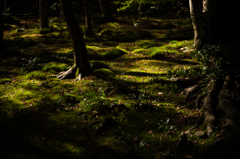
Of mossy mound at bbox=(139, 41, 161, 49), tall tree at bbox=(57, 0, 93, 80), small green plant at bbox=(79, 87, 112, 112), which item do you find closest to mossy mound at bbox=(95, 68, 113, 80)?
tall tree at bbox=(57, 0, 93, 80)

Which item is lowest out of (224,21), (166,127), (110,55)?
(166,127)

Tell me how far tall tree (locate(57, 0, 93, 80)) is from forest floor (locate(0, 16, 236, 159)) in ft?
1.80

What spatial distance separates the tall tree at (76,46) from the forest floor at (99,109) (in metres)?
0.55

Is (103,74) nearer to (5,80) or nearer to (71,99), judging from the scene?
(71,99)

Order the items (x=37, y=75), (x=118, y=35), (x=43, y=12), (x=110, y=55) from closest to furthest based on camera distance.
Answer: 1. (x=37, y=75)
2. (x=110, y=55)
3. (x=118, y=35)
4. (x=43, y=12)

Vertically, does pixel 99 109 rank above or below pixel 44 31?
below

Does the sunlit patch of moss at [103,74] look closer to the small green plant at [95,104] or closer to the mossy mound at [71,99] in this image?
the mossy mound at [71,99]

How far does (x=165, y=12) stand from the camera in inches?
1045

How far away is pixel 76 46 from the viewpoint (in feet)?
25.9

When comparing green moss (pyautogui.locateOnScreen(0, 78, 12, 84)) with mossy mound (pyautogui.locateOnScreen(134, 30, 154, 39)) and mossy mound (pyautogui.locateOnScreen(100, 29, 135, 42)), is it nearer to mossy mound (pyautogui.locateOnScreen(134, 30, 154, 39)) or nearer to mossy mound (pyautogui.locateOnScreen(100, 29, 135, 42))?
mossy mound (pyautogui.locateOnScreen(100, 29, 135, 42))

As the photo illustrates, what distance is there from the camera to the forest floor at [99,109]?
4.13m

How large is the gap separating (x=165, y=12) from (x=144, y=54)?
17.4 m

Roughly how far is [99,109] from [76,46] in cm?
361

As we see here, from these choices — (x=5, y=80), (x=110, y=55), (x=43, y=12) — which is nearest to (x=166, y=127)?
(x=5, y=80)
